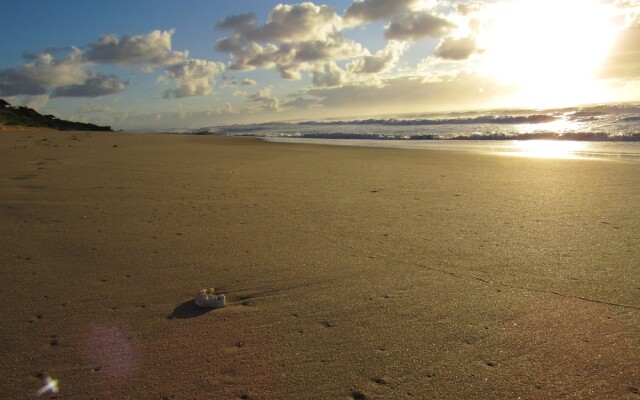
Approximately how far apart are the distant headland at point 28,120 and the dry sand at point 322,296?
74.1ft

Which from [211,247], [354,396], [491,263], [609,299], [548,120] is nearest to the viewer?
[354,396]

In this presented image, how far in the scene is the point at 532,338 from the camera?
2.52m

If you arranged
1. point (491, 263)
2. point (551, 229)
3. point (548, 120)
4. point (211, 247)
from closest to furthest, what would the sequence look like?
point (491, 263) → point (211, 247) → point (551, 229) → point (548, 120)

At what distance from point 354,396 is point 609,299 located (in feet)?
6.47

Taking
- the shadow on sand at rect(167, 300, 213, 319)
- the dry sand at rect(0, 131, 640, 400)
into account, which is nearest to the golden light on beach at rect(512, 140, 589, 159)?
the dry sand at rect(0, 131, 640, 400)

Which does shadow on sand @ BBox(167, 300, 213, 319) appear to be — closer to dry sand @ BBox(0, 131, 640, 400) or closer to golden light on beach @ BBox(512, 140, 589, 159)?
dry sand @ BBox(0, 131, 640, 400)

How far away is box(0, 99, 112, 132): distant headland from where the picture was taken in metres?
24.7

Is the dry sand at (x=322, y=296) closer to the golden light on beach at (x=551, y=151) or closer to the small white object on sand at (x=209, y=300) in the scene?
the small white object on sand at (x=209, y=300)

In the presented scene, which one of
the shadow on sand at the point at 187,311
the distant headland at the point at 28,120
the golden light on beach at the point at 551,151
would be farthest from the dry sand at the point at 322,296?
the distant headland at the point at 28,120

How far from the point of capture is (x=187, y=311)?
289 cm

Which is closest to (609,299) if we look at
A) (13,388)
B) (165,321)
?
(165,321)

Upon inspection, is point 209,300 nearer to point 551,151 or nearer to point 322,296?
point 322,296

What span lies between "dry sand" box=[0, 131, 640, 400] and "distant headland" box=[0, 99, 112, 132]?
2259cm

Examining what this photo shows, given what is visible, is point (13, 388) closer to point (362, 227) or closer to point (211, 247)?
point (211, 247)
